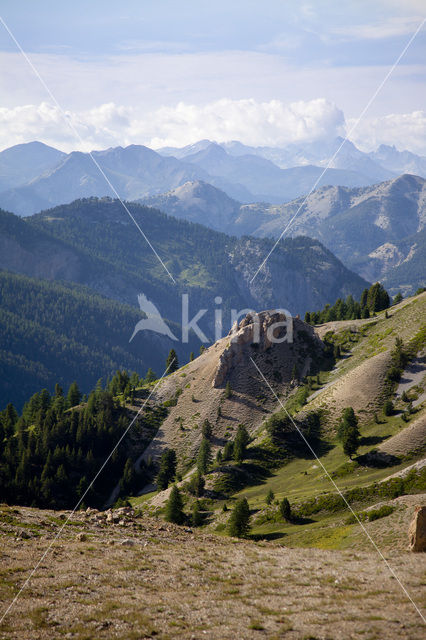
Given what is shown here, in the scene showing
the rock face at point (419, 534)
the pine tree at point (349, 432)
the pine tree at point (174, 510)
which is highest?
the rock face at point (419, 534)

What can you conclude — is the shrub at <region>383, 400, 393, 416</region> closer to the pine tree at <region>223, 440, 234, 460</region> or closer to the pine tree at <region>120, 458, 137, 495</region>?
the pine tree at <region>223, 440, 234, 460</region>

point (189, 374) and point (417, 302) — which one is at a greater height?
point (417, 302)

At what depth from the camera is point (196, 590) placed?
38625 millimetres

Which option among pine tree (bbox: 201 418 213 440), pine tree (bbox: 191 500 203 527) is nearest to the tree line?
pine tree (bbox: 201 418 213 440)

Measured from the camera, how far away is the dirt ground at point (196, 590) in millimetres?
31203

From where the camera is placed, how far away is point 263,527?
243ft

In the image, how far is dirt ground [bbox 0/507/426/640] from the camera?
31.2 m

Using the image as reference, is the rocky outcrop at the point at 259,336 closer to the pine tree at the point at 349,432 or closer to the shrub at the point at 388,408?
the pine tree at the point at 349,432

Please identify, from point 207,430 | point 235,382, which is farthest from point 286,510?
point 235,382

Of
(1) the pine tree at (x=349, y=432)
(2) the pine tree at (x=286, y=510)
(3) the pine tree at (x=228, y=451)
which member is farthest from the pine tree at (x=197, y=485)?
(1) the pine tree at (x=349, y=432)

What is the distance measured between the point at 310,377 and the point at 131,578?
9518 cm

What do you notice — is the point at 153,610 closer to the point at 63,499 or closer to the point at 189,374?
the point at 63,499

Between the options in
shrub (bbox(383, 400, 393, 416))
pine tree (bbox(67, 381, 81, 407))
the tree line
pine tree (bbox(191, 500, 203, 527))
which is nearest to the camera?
pine tree (bbox(191, 500, 203, 527))

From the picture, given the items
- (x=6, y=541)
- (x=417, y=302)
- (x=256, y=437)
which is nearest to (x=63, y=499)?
(x=256, y=437)
